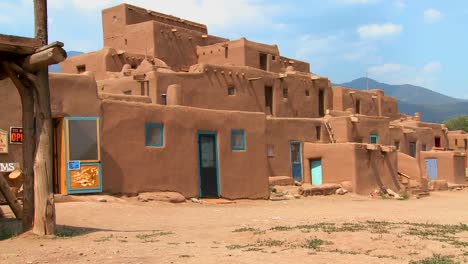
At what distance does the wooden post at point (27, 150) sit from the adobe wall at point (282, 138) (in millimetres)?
17086

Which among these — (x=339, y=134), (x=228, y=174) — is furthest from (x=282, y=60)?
(x=228, y=174)

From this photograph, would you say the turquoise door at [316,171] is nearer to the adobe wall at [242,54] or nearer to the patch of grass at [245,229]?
the adobe wall at [242,54]

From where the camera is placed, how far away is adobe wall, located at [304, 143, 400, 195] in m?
26.1

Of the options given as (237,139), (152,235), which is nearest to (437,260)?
(152,235)

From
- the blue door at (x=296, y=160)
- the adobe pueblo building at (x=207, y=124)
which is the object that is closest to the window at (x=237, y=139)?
the adobe pueblo building at (x=207, y=124)

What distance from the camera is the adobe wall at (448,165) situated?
3678cm

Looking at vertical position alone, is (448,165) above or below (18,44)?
below

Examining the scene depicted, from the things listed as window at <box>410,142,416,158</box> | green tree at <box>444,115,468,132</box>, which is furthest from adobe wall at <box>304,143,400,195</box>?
green tree at <box>444,115,468,132</box>

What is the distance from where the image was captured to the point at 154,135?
18031 mm

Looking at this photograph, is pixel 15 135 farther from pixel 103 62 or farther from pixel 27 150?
pixel 103 62

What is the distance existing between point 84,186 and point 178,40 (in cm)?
1990

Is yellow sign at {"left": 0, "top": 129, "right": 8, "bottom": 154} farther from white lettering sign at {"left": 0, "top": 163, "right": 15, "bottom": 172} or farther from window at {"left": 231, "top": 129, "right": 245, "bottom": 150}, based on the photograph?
window at {"left": 231, "top": 129, "right": 245, "bottom": 150}

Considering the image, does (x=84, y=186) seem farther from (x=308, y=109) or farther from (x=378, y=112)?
(x=378, y=112)

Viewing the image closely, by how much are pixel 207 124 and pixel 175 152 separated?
165 cm
